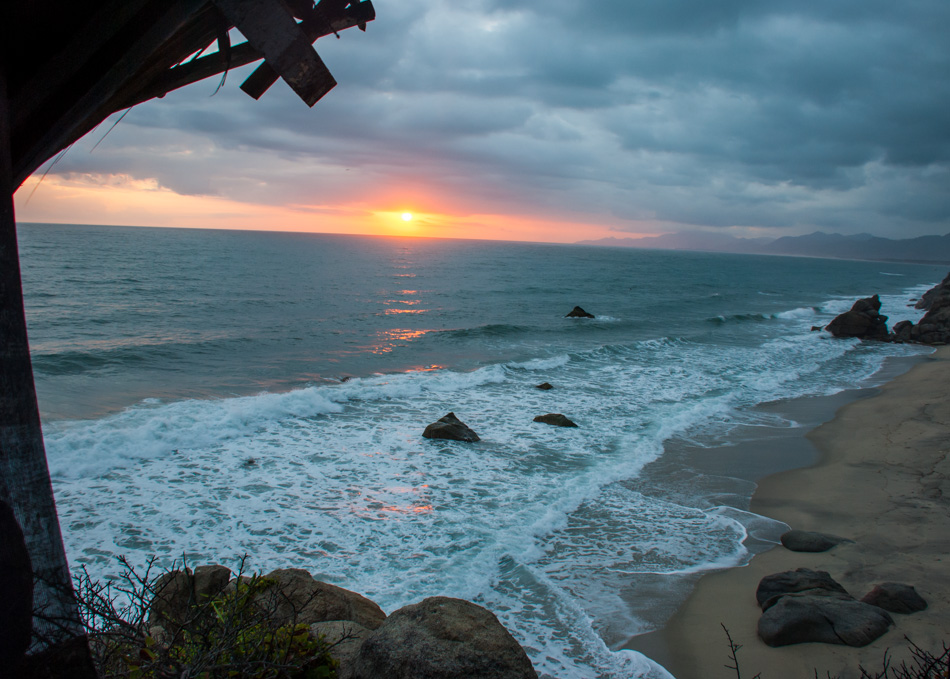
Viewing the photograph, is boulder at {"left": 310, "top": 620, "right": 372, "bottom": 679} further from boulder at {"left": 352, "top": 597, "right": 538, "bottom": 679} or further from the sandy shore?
the sandy shore

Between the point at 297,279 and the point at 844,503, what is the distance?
173 ft

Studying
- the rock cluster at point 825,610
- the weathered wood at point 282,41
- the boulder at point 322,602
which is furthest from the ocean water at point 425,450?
the weathered wood at point 282,41

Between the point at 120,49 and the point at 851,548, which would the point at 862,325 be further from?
the point at 120,49

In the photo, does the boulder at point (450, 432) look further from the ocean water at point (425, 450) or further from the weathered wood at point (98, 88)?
the weathered wood at point (98, 88)

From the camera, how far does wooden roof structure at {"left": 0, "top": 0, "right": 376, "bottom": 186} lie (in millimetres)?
2029

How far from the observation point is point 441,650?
3816 mm

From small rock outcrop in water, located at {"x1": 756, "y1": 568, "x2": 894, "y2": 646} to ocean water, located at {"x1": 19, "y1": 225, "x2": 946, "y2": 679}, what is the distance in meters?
1.31

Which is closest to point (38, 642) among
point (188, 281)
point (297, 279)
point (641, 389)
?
point (641, 389)

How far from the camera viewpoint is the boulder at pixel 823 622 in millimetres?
5727

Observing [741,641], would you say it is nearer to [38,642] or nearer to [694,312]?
[38,642]

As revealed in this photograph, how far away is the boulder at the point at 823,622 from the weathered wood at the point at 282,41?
22.2ft

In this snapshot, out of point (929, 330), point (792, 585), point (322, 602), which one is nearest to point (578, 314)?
point (929, 330)

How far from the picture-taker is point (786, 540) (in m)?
8.44

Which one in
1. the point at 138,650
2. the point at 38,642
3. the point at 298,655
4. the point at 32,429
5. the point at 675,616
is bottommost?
the point at 675,616
